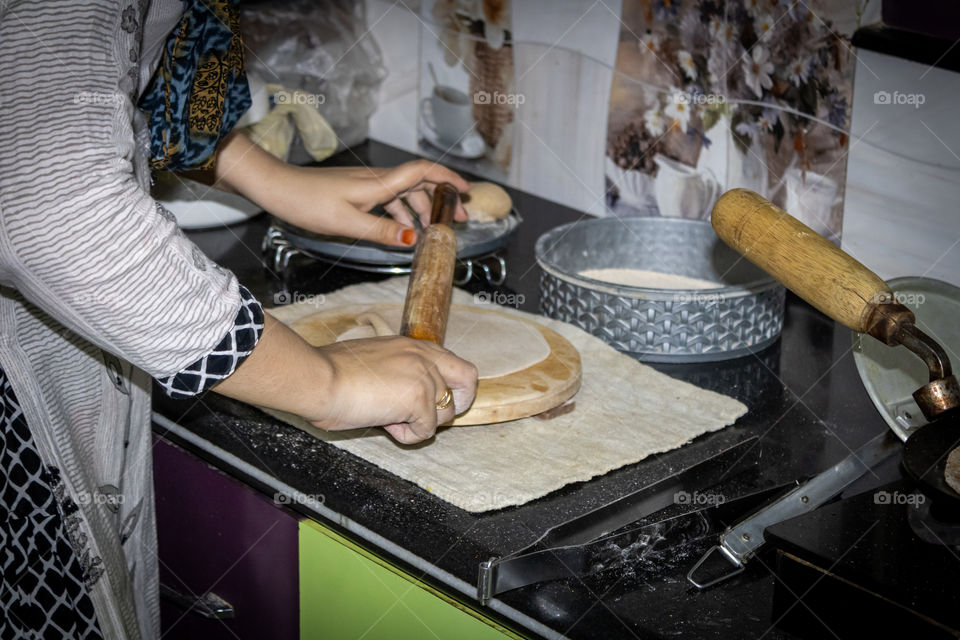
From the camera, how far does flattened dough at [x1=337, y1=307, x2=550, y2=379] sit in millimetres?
1087

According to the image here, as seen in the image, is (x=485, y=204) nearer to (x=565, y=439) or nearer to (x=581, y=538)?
(x=565, y=439)

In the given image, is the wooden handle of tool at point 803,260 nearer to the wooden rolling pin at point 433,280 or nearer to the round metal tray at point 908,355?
the round metal tray at point 908,355

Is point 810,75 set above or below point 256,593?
above

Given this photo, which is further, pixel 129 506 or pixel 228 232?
pixel 228 232

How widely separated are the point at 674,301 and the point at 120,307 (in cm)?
65

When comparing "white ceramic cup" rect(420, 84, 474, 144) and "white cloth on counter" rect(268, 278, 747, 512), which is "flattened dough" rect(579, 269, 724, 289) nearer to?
"white cloth on counter" rect(268, 278, 747, 512)

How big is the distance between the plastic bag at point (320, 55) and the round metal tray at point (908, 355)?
3.68 feet

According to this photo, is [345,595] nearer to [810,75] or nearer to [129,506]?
[129,506]

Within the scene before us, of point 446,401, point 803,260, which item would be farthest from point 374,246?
point 803,260

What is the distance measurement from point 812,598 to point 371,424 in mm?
365

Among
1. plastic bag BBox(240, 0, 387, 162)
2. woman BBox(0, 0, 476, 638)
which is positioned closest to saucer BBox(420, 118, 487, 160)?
plastic bag BBox(240, 0, 387, 162)

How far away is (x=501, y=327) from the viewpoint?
3.85 ft

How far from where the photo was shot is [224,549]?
1.08 m

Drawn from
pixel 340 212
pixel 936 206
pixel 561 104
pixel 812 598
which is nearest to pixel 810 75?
pixel 936 206
